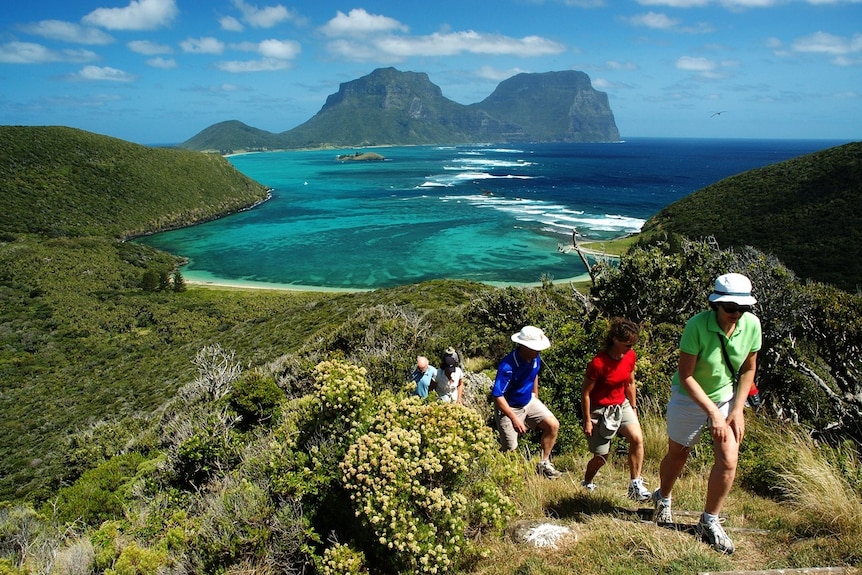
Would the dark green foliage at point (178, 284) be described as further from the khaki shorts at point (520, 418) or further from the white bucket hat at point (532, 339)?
the white bucket hat at point (532, 339)

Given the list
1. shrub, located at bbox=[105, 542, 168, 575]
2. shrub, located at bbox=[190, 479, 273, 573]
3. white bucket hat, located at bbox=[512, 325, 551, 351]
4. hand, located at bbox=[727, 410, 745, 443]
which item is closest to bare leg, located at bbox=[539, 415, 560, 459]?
white bucket hat, located at bbox=[512, 325, 551, 351]

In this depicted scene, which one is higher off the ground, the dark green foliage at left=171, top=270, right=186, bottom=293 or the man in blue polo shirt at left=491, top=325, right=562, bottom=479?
the man in blue polo shirt at left=491, top=325, right=562, bottom=479

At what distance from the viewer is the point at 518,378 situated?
16.3 feet

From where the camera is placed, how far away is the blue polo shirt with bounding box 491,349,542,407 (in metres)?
4.95

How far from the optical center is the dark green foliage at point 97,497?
8578mm

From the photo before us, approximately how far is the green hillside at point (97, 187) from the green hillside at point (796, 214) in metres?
71.4

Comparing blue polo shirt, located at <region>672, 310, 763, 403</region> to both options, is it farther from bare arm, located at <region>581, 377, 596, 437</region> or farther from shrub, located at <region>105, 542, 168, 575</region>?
shrub, located at <region>105, 542, 168, 575</region>

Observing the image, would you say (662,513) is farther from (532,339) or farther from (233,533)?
(233,533)

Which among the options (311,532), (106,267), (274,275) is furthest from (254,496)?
(106,267)

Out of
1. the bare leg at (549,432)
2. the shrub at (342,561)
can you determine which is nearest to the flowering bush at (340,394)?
the shrub at (342,561)

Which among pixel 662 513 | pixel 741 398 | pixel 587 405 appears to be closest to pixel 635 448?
pixel 587 405

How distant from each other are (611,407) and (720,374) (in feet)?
3.76

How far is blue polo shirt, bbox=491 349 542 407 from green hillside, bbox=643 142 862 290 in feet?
127

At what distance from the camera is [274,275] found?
5416cm
